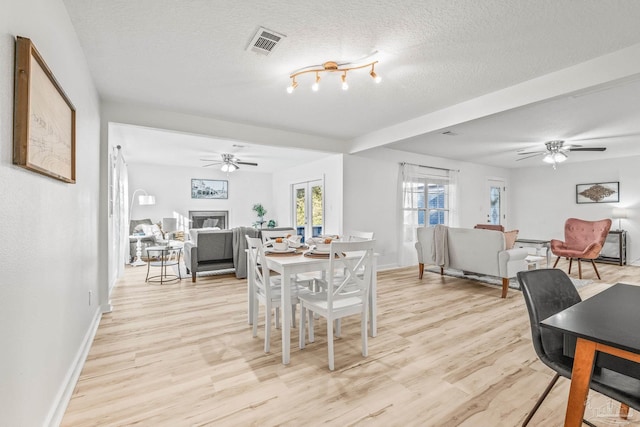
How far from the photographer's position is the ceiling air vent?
2.16m

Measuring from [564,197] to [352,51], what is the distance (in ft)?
25.5

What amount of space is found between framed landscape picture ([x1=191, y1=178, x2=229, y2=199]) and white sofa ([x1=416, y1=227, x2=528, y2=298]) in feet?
19.3

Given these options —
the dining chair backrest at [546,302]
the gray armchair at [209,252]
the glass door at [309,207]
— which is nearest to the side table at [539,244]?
the glass door at [309,207]

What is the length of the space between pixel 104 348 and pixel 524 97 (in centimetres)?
444

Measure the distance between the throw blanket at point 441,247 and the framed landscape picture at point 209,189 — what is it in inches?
244

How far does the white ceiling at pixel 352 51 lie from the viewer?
1938mm

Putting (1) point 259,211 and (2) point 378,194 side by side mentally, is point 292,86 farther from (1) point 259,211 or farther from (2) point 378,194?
(1) point 259,211

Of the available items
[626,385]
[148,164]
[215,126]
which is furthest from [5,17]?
[148,164]

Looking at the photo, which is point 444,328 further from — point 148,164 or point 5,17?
point 148,164

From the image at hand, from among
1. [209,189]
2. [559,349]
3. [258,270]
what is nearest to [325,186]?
[258,270]

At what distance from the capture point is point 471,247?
4.50 metres

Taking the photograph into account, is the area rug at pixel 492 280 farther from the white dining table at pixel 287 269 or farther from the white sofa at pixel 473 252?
the white dining table at pixel 287 269

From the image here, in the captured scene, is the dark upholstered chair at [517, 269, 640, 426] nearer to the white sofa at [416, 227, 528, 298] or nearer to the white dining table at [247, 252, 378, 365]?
the white dining table at [247, 252, 378, 365]

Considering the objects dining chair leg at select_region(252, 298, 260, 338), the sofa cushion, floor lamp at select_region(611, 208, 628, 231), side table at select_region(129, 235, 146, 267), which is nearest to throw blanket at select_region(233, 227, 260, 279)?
dining chair leg at select_region(252, 298, 260, 338)
